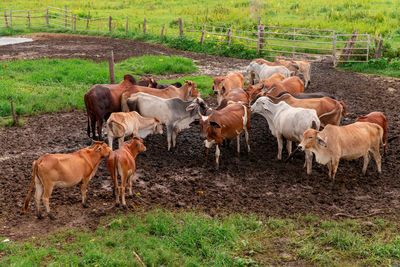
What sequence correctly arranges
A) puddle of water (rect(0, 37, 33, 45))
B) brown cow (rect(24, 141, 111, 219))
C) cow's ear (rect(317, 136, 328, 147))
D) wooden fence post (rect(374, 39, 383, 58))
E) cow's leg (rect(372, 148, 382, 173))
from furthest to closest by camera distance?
1. puddle of water (rect(0, 37, 33, 45))
2. wooden fence post (rect(374, 39, 383, 58))
3. cow's leg (rect(372, 148, 382, 173))
4. cow's ear (rect(317, 136, 328, 147))
5. brown cow (rect(24, 141, 111, 219))

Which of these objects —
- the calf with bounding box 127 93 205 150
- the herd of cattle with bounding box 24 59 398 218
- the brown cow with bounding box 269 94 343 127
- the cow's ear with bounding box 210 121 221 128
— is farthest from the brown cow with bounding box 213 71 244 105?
the cow's ear with bounding box 210 121 221 128

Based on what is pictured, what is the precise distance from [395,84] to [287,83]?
5.17m

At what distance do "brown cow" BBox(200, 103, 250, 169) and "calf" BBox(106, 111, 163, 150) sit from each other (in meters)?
1.14

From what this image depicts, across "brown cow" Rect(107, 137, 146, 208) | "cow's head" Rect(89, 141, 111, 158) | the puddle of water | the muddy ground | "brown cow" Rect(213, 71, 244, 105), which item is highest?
the puddle of water

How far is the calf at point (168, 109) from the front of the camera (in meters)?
9.87

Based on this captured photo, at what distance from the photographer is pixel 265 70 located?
14320 millimetres

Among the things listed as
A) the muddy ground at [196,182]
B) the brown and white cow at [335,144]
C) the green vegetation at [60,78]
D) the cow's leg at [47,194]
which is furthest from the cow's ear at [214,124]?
the green vegetation at [60,78]

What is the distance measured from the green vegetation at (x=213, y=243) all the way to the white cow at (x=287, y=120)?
222cm

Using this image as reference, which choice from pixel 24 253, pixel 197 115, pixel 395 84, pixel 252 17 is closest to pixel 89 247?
pixel 24 253

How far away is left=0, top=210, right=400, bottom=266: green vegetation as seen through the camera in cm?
574

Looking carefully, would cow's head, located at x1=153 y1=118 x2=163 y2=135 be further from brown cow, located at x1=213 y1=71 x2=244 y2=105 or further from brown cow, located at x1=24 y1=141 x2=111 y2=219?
brown cow, located at x1=213 y1=71 x2=244 y2=105

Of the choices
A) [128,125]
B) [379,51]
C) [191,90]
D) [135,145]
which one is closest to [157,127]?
[128,125]

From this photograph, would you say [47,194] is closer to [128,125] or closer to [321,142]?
[128,125]

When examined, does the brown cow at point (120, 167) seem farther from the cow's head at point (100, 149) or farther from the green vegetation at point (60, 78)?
the green vegetation at point (60, 78)
